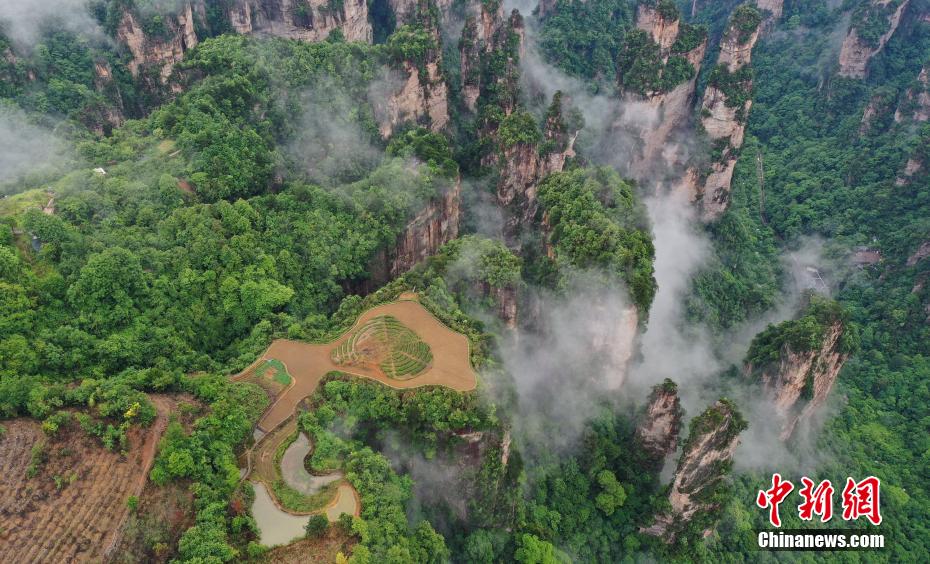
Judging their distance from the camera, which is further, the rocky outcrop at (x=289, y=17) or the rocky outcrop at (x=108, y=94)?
the rocky outcrop at (x=289, y=17)

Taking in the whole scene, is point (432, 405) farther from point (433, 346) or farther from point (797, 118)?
point (797, 118)

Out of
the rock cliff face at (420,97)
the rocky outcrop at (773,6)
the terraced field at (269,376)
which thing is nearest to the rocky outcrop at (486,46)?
the rock cliff face at (420,97)

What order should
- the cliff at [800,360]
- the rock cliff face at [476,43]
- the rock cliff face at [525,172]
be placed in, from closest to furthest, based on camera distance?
the cliff at [800,360], the rock cliff face at [525,172], the rock cliff face at [476,43]

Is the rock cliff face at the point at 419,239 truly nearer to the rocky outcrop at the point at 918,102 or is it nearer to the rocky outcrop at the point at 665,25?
the rocky outcrop at the point at 665,25

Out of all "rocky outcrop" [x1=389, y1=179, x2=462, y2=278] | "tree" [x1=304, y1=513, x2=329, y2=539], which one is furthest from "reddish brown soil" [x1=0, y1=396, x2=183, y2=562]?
"rocky outcrop" [x1=389, y1=179, x2=462, y2=278]

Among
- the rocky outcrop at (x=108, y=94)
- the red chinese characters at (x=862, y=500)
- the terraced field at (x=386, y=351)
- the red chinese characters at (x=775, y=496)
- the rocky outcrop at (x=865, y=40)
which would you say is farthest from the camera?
the rocky outcrop at (x=865, y=40)

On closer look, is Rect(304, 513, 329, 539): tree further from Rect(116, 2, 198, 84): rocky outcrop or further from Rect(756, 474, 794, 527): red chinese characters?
Rect(116, 2, 198, 84): rocky outcrop
